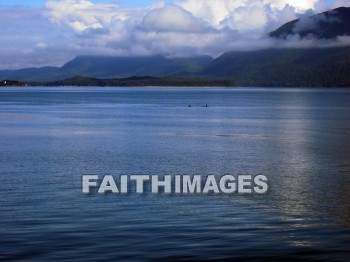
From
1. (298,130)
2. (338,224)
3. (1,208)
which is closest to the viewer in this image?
(338,224)

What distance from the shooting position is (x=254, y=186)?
103 ft

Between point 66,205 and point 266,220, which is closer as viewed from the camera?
point 266,220

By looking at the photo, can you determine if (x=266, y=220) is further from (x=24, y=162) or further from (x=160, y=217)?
(x=24, y=162)

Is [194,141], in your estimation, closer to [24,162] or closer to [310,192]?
[24,162]

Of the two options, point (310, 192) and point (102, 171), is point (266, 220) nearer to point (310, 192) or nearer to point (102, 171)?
point (310, 192)

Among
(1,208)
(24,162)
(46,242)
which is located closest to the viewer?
(46,242)

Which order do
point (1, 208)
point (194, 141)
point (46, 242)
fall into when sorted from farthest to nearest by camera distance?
point (194, 141) → point (1, 208) → point (46, 242)

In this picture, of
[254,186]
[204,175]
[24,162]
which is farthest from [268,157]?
[24,162]

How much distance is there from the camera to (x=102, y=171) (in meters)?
36.7

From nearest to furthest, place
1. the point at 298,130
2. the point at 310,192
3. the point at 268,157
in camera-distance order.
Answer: the point at 310,192 → the point at 268,157 → the point at 298,130

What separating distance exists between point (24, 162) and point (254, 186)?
16927 mm

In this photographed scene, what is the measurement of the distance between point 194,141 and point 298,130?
62.4 ft

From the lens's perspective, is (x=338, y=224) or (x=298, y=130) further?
(x=298, y=130)

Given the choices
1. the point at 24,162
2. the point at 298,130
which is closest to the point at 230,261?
the point at 24,162
